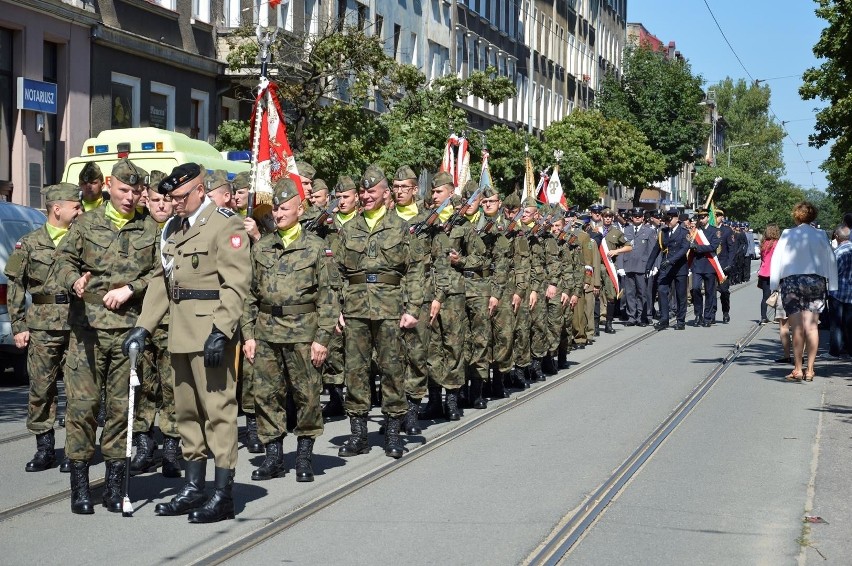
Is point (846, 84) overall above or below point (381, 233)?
above

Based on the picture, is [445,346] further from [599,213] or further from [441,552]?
[599,213]

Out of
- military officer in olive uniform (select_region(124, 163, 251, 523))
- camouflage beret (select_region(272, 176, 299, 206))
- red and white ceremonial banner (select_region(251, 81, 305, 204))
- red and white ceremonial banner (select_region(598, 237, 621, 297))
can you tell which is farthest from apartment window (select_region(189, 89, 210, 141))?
military officer in olive uniform (select_region(124, 163, 251, 523))

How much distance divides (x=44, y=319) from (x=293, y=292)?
172 cm

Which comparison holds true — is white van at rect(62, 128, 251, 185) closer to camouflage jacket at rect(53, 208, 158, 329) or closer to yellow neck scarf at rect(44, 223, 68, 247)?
yellow neck scarf at rect(44, 223, 68, 247)

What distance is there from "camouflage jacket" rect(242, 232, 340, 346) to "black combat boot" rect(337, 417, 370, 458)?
4.37ft

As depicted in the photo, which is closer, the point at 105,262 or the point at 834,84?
the point at 105,262

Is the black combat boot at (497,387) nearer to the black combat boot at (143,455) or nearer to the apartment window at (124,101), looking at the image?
the black combat boot at (143,455)

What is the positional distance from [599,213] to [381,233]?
51.2 ft

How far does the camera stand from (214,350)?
7430 mm

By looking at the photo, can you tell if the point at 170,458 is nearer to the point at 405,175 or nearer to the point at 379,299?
the point at 379,299

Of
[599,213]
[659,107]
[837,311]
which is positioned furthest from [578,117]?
[837,311]

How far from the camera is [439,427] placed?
11.8 m

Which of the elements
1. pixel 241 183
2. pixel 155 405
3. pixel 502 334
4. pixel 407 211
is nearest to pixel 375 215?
pixel 407 211

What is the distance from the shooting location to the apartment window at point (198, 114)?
29312 millimetres
